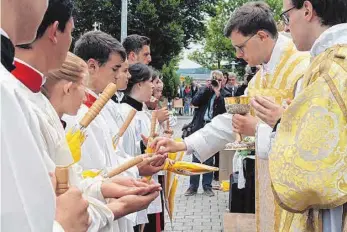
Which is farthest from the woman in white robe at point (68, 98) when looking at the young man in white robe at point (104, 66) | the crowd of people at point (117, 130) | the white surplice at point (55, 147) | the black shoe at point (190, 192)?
the black shoe at point (190, 192)

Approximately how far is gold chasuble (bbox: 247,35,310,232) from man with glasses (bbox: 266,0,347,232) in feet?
3.40

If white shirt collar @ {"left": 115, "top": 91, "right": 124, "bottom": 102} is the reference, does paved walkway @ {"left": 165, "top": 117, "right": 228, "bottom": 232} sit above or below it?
below

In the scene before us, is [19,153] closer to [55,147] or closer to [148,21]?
[55,147]

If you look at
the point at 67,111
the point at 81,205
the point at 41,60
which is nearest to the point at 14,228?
the point at 81,205

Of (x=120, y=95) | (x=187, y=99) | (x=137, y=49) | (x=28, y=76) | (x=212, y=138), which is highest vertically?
(x=28, y=76)

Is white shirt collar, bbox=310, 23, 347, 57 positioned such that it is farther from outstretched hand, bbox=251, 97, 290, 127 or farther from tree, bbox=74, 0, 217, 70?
tree, bbox=74, 0, 217, 70

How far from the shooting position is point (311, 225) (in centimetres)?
254

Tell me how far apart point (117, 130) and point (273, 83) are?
125 centimetres

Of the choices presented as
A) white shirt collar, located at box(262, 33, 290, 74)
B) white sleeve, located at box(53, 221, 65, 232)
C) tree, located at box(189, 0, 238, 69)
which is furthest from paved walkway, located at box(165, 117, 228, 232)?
tree, located at box(189, 0, 238, 69)

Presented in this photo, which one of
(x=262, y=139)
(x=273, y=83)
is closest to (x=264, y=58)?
(x=273, y=83)

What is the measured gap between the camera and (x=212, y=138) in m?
4.55

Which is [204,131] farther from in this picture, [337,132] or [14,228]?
[14,228]

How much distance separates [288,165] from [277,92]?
1.12 meters

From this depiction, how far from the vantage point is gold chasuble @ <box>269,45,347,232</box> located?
237cm
